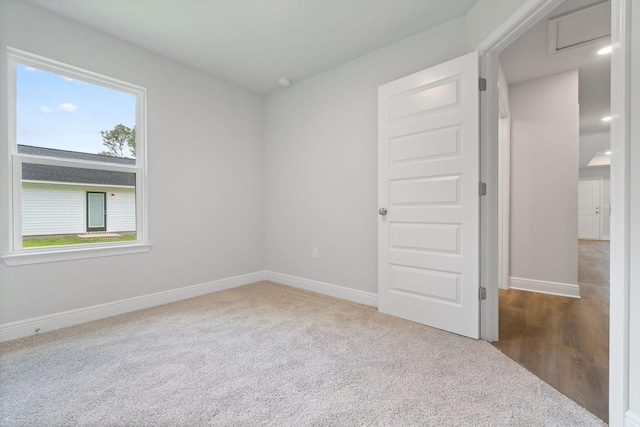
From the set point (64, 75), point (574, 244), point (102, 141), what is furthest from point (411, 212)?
point (64, 75)

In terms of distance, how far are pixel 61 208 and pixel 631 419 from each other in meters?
3.55

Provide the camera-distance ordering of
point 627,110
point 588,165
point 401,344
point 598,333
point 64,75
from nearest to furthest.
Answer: point 627,110
point 401,344
point 598,333
point 64,75
point 588,165

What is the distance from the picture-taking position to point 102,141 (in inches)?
99.3

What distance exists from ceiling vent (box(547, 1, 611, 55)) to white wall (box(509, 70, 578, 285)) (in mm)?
729

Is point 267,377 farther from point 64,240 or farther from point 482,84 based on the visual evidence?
point 482,84

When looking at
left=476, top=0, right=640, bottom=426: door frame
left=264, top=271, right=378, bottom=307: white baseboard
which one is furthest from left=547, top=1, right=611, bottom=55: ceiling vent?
left=264, top=271, right=378, bottom=307: white baseboard

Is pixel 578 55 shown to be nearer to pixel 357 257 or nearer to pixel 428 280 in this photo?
pixel 428 280

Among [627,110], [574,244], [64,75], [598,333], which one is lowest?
[598,333]

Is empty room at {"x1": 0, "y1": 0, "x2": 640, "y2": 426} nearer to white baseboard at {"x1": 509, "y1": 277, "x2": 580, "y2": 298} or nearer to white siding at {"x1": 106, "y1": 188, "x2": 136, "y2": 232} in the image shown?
white siding at {"x1": 106, "y1": 188, "x2": 136, "y2": 232}

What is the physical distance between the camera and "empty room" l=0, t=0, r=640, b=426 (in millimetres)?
1345

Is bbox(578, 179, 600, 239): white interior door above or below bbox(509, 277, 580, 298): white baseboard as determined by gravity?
above

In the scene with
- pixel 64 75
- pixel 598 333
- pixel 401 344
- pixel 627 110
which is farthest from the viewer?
pixel 64 75

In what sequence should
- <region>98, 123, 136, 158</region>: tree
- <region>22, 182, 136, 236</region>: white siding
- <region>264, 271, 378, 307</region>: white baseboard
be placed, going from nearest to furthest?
<region>22, 182, 136, 236</region>: white siding < <region>98, 123, 136, 158</region>: tree < <region>264, 271, 378, 307</region>: white baseboard

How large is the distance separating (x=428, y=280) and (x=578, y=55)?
2.74 m
